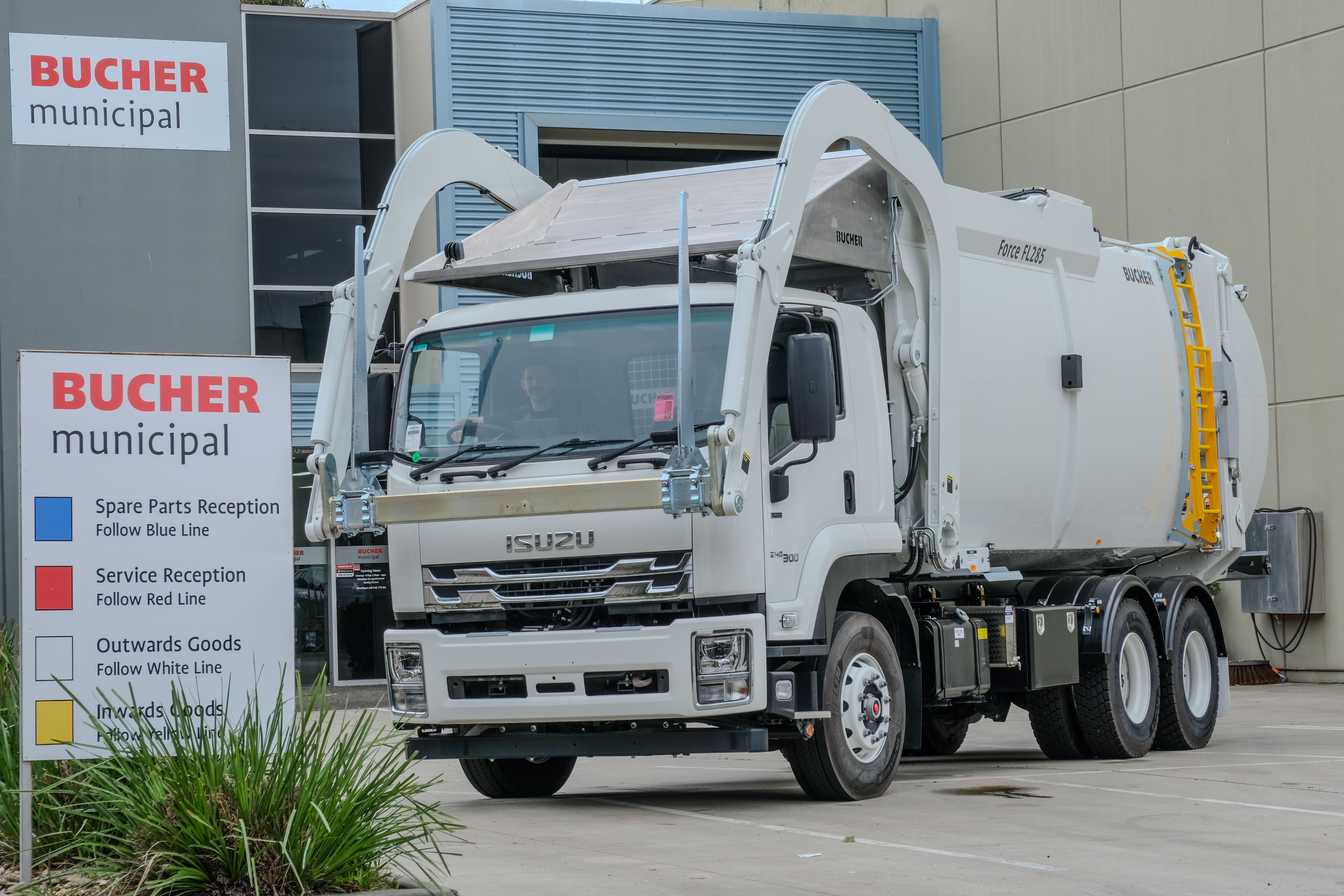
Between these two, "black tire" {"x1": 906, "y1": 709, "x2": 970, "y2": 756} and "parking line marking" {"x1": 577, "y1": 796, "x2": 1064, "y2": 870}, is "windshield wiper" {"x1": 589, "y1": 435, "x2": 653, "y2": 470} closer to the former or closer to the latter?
"parking line marking" {"x1": 577, "y1": 796, "x2": 1064, "y2": 870}

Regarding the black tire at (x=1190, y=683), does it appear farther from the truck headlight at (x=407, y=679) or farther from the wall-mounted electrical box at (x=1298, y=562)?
the wall-mounted electrical box at (x=1298, y=562)

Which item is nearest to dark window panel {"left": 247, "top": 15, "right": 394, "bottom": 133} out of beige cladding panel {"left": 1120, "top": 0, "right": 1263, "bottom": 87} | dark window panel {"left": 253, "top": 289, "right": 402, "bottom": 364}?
dark window panel {"left": 253, "top": 289, "right": 402, "bottom": 364}

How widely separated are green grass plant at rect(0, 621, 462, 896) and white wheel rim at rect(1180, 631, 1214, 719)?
857 cm

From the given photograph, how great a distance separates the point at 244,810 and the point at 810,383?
162 inches

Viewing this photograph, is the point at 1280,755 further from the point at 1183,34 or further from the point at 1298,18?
the point at 1183,34

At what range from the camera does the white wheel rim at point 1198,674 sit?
14.3 meters

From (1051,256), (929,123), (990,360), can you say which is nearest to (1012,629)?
(990,360)

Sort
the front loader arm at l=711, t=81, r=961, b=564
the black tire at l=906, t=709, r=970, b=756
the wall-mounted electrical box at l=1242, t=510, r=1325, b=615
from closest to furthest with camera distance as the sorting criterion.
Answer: the front loader arm at l=711, t=81, r=961, b=564 < the black tire at l=906, t=709, r=970, b=756 < the wall-mounted electrical box at l=1242, t=510, r=1325, b=615

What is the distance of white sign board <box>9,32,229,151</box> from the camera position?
10430 mm

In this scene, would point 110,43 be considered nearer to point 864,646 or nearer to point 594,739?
point 594,739

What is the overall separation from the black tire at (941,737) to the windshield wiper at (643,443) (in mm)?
5328

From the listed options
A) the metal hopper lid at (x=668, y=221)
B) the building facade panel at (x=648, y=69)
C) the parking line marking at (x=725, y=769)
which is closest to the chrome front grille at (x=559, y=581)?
the metal hopper lid at (x=668, y=221)

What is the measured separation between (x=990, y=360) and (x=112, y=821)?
6912mm

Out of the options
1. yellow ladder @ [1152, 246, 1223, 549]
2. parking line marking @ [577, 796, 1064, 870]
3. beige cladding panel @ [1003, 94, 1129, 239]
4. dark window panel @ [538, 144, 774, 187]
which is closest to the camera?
parking line marking @ [577, 796, 1064, 870]
